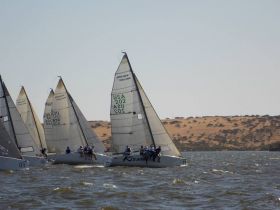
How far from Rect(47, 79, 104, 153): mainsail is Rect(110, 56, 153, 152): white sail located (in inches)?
389

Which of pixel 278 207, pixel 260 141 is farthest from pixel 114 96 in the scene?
pixel 260 141

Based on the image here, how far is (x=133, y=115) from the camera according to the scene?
51.0m

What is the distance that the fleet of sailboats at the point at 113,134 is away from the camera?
49.1 m

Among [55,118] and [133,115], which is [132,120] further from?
[55,118]

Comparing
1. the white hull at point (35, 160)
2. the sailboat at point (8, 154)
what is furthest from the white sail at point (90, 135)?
the sailboat at point (8, 154)

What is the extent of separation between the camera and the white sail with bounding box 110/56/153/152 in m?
50.8

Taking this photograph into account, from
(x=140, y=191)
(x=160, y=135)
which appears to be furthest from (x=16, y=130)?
(x=140, y=191)

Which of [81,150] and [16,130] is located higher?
[16,130]

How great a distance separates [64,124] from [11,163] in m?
15.6

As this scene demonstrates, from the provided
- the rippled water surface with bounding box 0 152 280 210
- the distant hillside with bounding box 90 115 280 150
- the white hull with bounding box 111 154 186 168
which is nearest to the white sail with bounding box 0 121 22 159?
the rippled water surface with bounding box 0 152 280 210

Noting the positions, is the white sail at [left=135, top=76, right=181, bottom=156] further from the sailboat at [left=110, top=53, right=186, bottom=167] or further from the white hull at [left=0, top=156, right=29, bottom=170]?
the white hull at [left=0, top=156, right=29, bottom=170]

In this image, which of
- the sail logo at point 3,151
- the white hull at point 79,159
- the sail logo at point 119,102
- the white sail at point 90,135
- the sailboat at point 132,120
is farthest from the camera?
the white sail at point 90,135

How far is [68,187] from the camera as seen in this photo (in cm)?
3216

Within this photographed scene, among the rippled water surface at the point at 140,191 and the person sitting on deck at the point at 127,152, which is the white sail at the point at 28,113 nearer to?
the person sitting on deck at the point at 127,152
